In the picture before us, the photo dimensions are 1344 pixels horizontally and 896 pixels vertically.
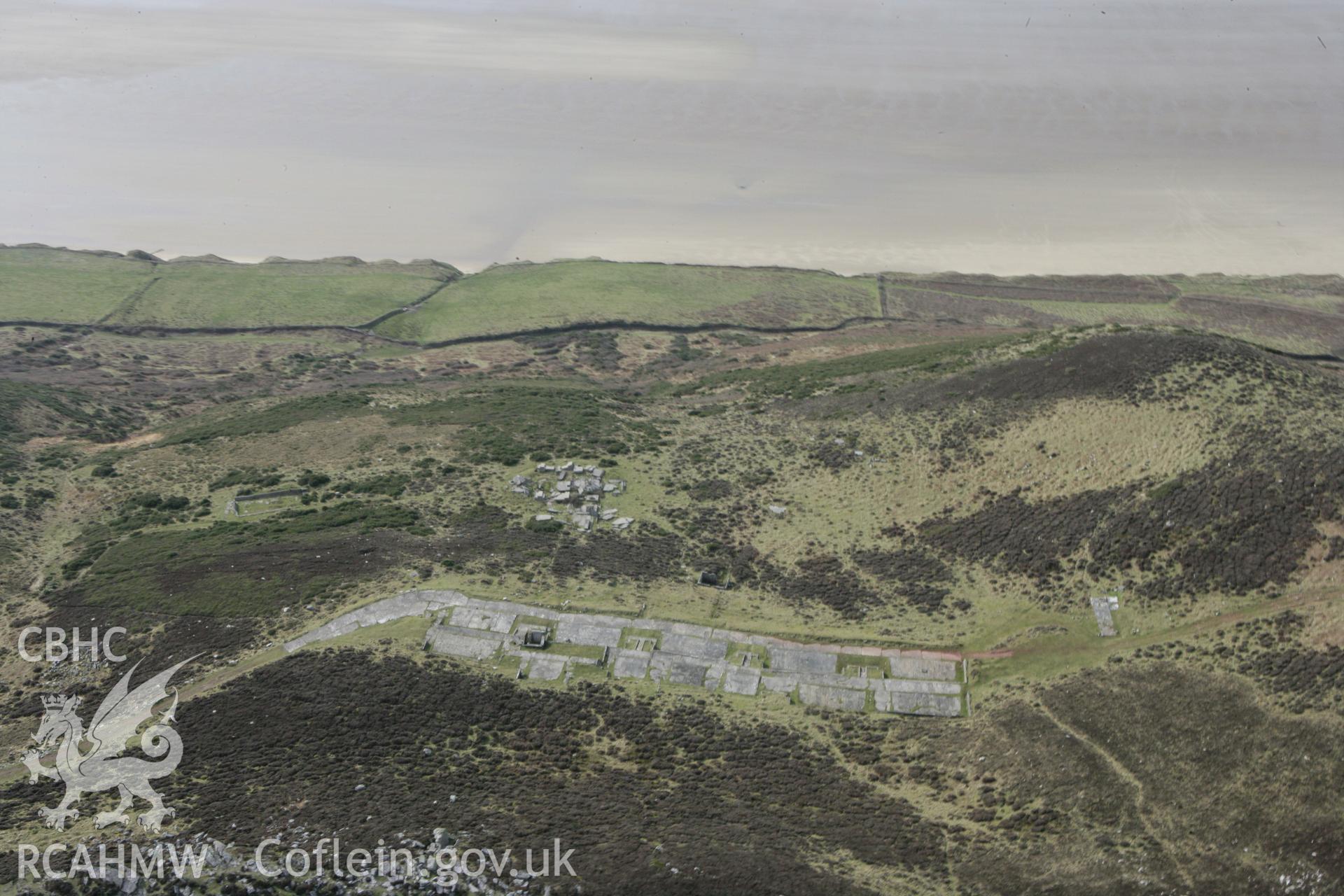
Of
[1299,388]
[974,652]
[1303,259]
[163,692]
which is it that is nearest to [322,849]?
[163,692]

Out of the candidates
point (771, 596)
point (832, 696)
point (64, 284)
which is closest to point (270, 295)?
point (64, 284)

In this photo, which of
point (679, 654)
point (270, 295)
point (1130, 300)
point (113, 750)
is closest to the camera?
point (113, 750)

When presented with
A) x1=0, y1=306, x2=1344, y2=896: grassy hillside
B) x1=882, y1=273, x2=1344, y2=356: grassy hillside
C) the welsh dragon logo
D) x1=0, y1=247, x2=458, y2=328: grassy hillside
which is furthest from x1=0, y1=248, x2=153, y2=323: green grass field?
x1=882, y1=273, x2=1344, y2=356: grassy hillside

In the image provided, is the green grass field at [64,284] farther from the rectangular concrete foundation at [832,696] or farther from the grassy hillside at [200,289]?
the rectangular concrete foundation at [832,696]

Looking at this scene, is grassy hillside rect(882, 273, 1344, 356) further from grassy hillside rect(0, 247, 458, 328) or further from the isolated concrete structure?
the isolated concrete structure

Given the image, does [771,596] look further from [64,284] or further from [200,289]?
[64,284]


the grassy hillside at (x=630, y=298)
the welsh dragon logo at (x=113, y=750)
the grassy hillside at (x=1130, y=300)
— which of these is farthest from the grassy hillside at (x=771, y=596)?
the grassy hillside at (x=1130, y=300)

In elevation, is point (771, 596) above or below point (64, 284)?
below

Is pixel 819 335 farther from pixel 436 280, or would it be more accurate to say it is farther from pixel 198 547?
pixel 198 547
